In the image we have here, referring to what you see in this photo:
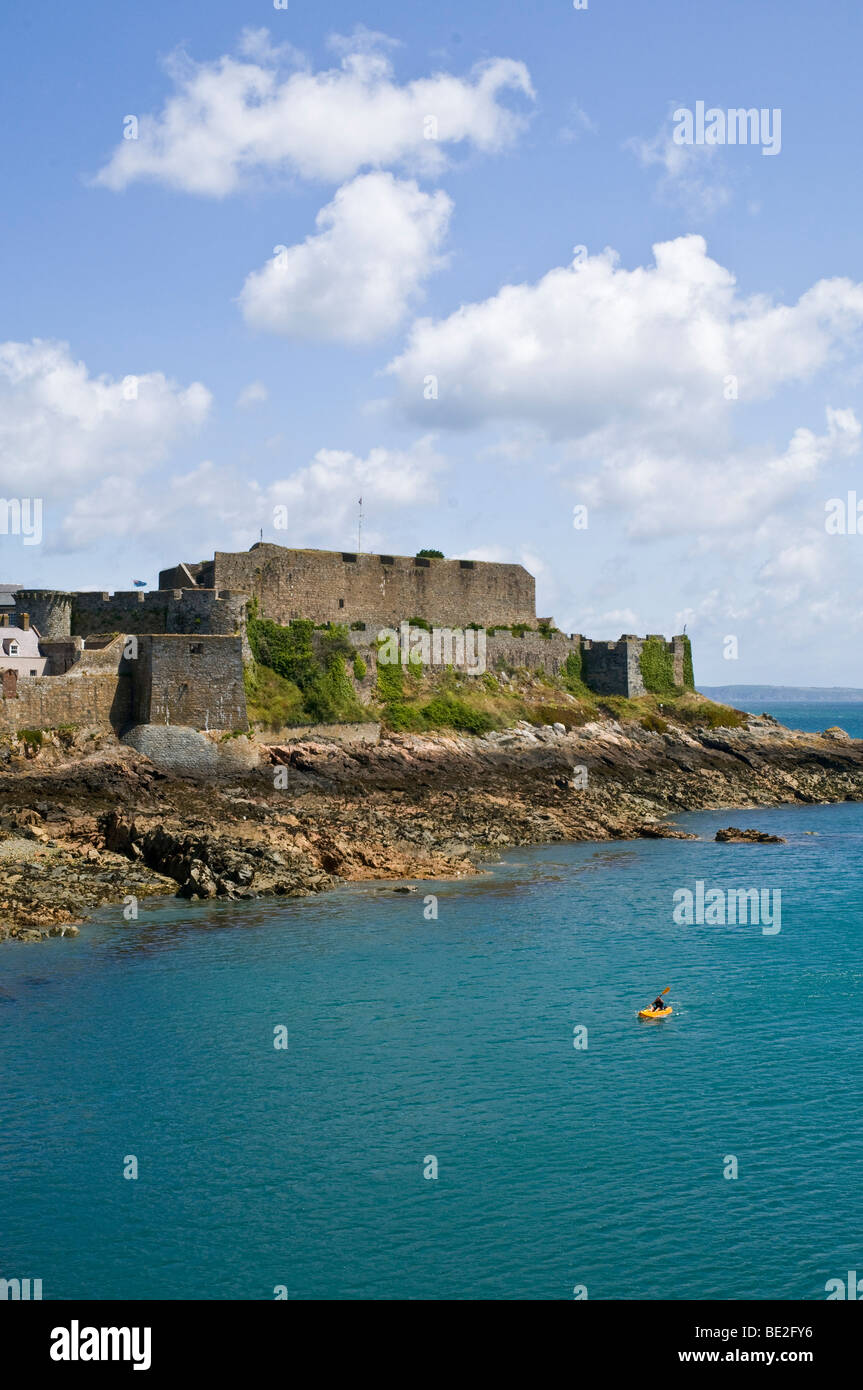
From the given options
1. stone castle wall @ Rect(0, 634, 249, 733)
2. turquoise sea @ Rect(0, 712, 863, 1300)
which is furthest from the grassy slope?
turquoise sea @ Rect(0, 712, 863, 1300)

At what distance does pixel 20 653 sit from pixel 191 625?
6646 millimetres

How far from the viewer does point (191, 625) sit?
1800 inches

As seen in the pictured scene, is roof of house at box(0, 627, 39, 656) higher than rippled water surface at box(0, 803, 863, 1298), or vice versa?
roof of house at box(0, 627, 39, 656)

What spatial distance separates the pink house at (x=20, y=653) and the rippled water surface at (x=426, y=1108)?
14.4 m

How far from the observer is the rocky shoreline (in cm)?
3328

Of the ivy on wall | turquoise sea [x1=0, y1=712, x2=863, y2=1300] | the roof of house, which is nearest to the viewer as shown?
turquoise sea [x1=0, y1=712, x2=863, y2=1300]

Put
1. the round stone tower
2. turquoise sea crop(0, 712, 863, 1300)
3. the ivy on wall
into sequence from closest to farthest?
turquoise sea crop(0, 712, 863, 1300) → the round stone tower → the ivy on wall

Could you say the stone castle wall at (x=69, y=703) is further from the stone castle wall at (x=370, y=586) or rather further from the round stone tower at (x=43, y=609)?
the stone castle wall at (x=370, y=586)

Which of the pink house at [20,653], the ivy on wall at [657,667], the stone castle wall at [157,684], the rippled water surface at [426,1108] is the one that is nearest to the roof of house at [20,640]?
the pink house at [20,653]

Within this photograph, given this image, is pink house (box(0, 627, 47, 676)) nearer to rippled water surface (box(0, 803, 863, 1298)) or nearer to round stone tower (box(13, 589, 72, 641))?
round stone tower (box(13, 589, 72, 641))

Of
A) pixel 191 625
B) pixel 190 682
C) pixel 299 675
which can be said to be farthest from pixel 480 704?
pixel 190 682

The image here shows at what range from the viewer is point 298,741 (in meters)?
45.3

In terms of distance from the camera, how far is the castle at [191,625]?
137 ft

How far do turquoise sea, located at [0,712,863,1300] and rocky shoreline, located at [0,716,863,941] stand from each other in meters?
3.13
